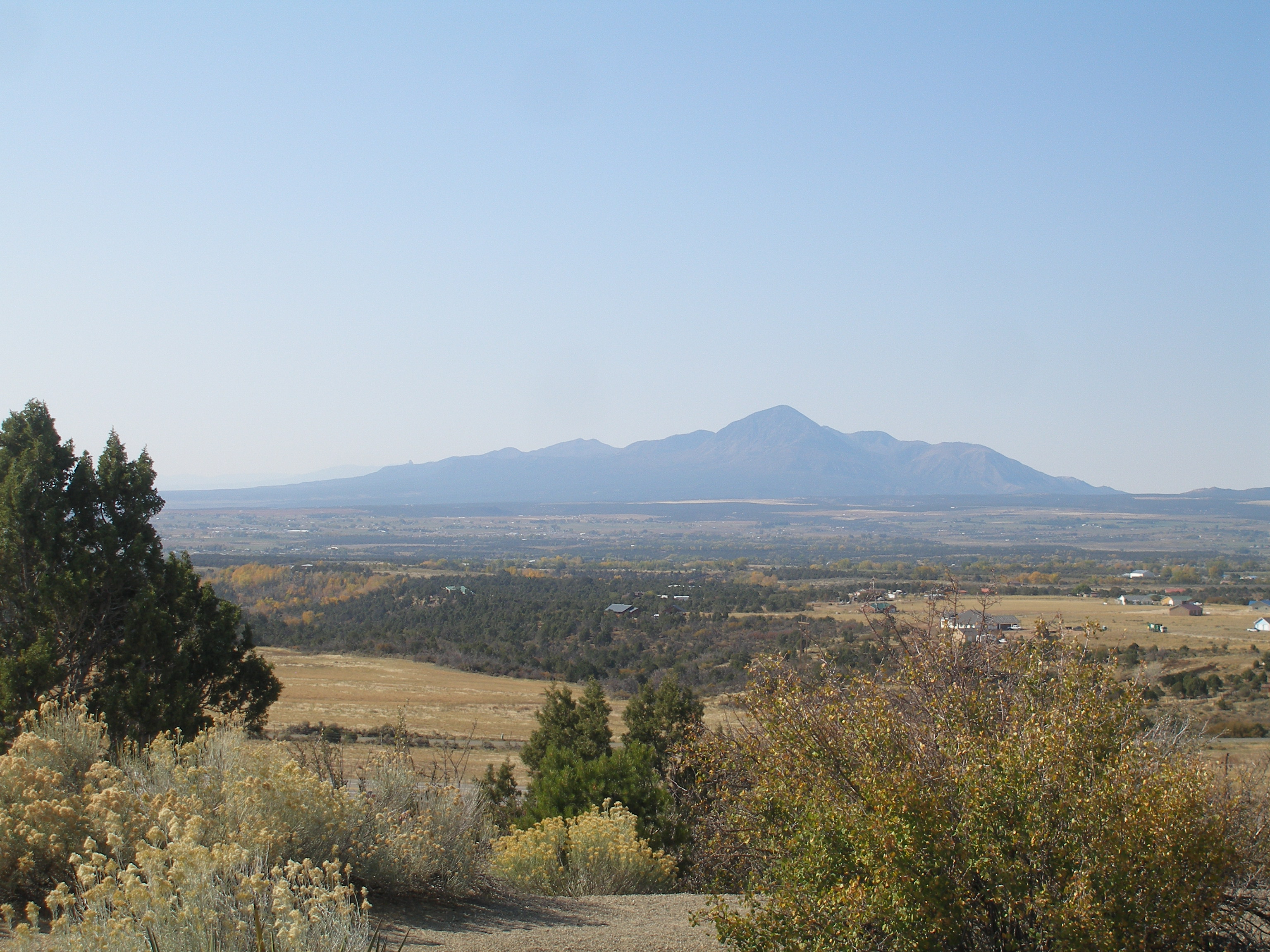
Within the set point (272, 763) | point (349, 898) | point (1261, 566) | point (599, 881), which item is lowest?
point (1261, 566)

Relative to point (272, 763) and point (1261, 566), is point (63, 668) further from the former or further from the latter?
point (1261, 566)

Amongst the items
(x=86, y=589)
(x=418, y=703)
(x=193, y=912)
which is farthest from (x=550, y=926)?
(x=418, y=703)

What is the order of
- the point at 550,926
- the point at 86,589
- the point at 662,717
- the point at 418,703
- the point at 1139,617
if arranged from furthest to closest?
1. the point at 1139,617
2. the point at 418,703
3. the point at 662,717
4. the point at 86,589
5. the point at 550,926

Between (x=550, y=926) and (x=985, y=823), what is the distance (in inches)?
132

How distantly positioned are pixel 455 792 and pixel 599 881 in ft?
5.13

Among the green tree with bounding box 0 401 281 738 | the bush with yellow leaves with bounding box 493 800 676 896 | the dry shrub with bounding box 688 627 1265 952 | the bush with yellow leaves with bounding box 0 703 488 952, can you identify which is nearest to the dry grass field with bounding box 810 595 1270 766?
the bush with yellow leaves with bounding box 493 800 676 896

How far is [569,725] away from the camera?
15461mm

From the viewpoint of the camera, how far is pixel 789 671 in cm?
664

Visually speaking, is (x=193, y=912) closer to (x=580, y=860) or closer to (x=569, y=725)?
(x=580, y=860)

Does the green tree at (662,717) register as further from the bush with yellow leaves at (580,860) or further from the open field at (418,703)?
the open field at (418,703)

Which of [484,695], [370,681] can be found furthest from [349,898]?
[370,681]

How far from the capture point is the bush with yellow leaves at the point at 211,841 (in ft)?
14.1

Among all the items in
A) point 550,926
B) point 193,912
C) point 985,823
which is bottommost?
point 550,926

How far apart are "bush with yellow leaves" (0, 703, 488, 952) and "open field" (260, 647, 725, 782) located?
546 inches
